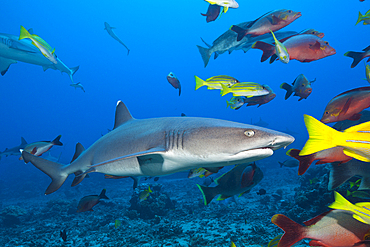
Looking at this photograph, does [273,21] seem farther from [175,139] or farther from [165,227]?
[165,227]

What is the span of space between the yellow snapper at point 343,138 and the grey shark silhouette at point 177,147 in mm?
583

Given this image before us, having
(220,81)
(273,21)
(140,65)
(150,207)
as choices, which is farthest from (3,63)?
(140,65)

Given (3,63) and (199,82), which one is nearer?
(199,82)

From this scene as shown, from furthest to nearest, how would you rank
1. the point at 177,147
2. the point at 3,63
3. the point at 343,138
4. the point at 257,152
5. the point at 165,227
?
the point at 3,63, the point at 165,227, the point at 177,147, the point at 257,152, the point at 343,138

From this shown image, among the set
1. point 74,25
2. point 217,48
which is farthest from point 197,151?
point 74,25

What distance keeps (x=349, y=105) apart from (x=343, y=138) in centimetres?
229

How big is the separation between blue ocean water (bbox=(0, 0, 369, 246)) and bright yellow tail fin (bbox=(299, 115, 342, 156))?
58400mm

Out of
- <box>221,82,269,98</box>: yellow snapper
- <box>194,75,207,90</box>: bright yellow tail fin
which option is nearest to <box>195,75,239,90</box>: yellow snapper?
<box>194,75,207,90</box>: bright yellow tail fin

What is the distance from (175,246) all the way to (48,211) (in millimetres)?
10523

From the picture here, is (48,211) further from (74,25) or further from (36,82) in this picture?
(36,82)

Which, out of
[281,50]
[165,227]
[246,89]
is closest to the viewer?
[281,50]

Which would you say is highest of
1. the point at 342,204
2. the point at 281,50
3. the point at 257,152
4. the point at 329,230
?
the point at 281,50

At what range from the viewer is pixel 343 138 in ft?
3.52

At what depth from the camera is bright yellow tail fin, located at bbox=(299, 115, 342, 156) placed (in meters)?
1.11
